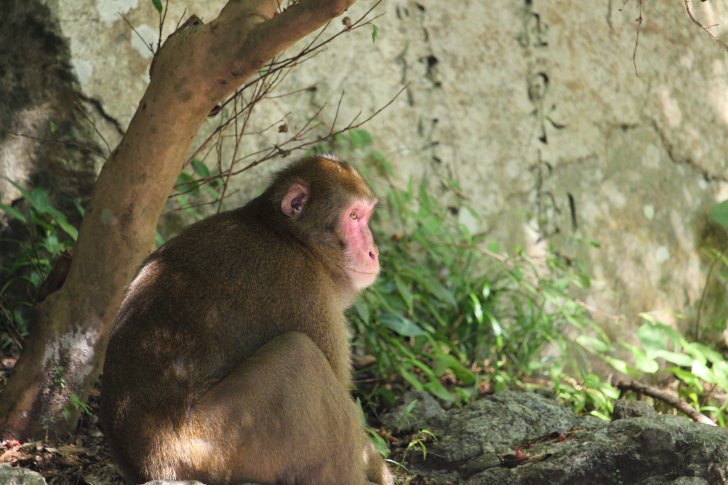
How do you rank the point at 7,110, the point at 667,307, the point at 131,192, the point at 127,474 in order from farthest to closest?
the point at 667,307 → the point at 7,110 → the point at 131,192 → the point at 127,474

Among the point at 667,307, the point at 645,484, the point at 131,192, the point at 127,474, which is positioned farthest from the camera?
the point at 667,307

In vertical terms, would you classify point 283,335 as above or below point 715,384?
above

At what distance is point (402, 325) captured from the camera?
5.55 m

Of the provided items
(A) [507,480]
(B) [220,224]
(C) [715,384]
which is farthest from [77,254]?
(C) [715,384]

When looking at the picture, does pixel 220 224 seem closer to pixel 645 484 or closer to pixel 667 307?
pixel 645 484

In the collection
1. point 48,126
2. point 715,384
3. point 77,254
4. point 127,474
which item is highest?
point 48,126

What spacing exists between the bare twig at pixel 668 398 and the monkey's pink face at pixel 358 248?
2326mm

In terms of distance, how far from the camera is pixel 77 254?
4281mm

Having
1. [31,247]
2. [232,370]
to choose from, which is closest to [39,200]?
[31,247]

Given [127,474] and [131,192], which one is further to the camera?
[131,192]

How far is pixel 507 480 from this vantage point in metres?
4.05

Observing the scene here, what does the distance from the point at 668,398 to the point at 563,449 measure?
189 centimetres

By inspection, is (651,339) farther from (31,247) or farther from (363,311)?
(31,247)

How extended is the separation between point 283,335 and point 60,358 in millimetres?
1267
